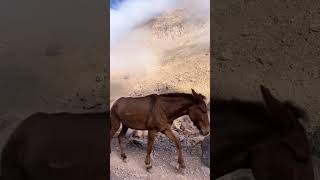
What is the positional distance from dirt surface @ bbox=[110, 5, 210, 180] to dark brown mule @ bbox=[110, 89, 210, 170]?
0.10 feet

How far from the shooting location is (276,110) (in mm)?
2729

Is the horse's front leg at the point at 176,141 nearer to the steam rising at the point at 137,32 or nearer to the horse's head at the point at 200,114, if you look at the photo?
the horse's head at the point at 200,114

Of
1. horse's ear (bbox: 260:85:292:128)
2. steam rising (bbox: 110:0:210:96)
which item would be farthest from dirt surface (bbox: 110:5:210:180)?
horse's ear (bbox: 260:85:292:128)

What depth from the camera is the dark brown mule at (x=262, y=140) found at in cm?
271

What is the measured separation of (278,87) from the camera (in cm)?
272

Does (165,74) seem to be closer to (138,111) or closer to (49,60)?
(138,111)

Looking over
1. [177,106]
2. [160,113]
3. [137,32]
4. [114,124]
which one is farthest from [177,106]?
[137,32]

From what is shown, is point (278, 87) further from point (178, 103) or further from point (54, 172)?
point (54, 172)

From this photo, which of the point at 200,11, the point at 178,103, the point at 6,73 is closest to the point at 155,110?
the point at 178,103

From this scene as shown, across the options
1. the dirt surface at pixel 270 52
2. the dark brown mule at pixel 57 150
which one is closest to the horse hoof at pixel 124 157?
the dark brown mule at pixel 57 150

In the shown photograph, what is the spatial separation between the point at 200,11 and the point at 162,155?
2.82ft

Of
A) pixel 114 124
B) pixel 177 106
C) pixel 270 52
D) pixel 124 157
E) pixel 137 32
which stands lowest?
pixel 124 157

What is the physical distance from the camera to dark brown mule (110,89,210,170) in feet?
8.97

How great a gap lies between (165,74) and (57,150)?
0.75 meters
